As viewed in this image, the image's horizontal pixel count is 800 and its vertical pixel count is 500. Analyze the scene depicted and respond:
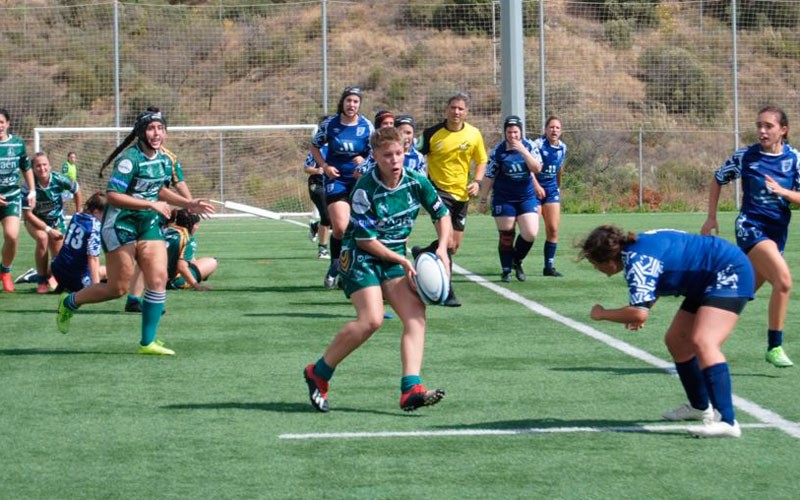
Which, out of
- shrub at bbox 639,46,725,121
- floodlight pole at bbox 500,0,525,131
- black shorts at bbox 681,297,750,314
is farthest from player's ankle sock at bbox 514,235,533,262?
shrub at bbox 639,46,725,121

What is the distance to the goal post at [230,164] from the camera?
34.3 metres

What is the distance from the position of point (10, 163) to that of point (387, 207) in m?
7.45

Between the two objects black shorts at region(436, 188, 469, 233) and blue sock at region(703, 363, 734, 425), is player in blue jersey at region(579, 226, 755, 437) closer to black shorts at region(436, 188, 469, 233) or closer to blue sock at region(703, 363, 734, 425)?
blue sock at region(703, 363, 734, 425)

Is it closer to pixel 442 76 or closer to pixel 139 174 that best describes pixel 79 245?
pixel 139 174

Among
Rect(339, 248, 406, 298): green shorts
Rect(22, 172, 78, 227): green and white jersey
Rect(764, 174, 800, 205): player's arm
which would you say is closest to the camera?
Rect(339, 248, 406, 298): green shorts

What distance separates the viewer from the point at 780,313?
9.05 meters

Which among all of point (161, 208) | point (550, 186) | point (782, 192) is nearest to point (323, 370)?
point (161, 208)

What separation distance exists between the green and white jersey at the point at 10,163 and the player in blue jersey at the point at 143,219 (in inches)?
168

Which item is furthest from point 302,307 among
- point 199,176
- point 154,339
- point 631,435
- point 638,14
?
point 638,14

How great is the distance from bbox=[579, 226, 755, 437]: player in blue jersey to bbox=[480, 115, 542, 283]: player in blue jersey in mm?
8381

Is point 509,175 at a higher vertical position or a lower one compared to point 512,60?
lower

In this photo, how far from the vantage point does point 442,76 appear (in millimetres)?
42531

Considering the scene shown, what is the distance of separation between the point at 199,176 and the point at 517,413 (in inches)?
1118

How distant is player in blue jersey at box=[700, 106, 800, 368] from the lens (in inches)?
356
